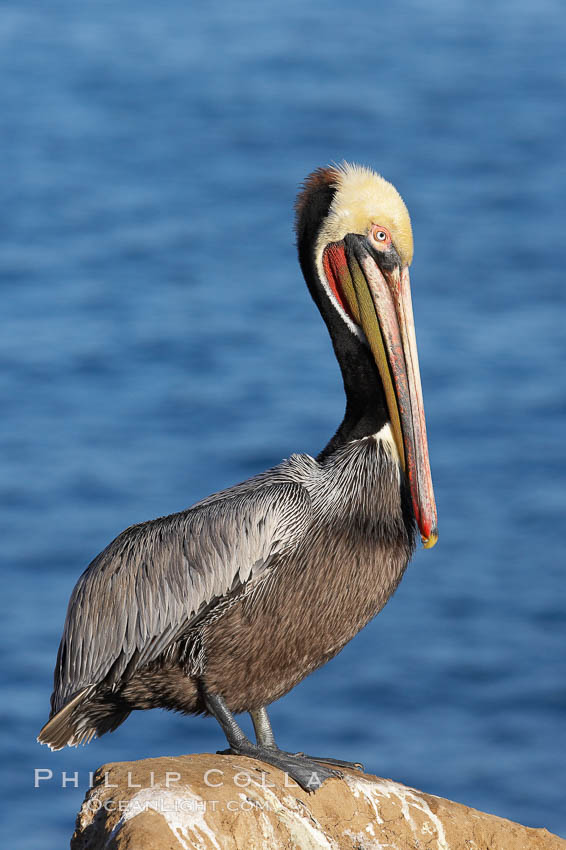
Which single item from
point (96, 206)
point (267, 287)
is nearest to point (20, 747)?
point (267, 287)

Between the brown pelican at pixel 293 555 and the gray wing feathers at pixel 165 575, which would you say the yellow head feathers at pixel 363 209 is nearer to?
the brown pelican at pixel 293 555

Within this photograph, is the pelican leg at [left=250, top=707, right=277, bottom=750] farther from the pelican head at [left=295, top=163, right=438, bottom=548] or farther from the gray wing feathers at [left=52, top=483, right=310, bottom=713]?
the pelican head at [left=295, top=163, right=438, bottom=548]

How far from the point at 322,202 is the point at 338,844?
8.76 feet

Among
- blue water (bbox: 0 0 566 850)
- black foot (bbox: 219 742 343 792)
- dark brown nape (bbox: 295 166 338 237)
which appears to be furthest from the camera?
blue water (bbox: 0 0 566 850)

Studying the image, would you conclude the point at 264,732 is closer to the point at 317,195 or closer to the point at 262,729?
the point at 262,729

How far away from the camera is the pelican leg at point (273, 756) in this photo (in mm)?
6219

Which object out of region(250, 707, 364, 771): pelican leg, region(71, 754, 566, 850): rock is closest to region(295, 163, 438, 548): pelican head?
region(250, 707, 364, 771): pelican leg

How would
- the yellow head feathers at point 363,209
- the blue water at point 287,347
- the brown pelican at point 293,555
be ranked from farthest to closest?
the blue water at point 287,347, the yellow head feathers at point 363,209, the brown pelican at point 293,555

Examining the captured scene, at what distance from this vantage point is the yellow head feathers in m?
6.78

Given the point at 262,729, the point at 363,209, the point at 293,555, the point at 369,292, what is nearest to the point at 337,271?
the point at 369,292

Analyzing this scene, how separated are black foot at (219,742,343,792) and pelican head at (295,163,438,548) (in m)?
1.04

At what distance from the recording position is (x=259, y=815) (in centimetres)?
590

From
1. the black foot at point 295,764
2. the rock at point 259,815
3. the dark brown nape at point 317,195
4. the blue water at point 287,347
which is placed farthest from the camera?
the blue water at point 287,347

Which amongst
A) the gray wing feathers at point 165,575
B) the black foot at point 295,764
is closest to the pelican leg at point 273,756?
the black foot at point 295,764
